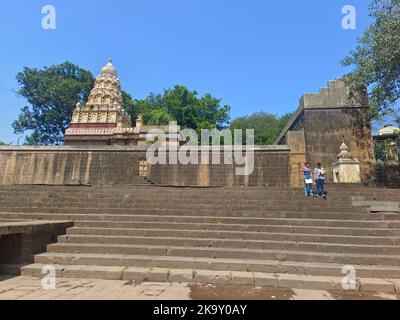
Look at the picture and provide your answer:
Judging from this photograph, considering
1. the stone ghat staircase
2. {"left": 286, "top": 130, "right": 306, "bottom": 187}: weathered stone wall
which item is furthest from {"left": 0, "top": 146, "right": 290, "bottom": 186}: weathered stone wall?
the stone ghat staircase

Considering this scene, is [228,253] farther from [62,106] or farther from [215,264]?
[62,106]

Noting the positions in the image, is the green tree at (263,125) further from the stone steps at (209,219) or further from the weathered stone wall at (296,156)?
the stone steps at (209,219)

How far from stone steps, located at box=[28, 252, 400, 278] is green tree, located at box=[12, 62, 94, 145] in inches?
1121

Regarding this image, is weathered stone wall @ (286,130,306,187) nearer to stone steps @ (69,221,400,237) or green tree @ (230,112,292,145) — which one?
stone steps @ (69,221,400,237)

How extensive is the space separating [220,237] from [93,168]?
11026 millimetres

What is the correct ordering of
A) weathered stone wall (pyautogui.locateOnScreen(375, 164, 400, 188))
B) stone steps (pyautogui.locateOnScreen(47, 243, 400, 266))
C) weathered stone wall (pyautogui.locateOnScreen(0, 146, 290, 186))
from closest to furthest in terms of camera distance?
stone steps (pyautogui.locateOnScreen(47, 243, 400, 266)), weathered stone wall (pyautogui.locateOnScreen(375, 164, 400, 188)), weathered stone wall (pyautogui.locateOnScreen(0, 146, 290, 186))

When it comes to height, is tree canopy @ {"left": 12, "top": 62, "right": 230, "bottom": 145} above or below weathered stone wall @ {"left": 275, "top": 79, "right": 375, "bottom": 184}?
above

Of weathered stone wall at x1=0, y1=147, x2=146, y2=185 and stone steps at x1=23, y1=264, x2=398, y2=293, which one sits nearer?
stone steps at x1=23, y1=264, x2=398, y2=293

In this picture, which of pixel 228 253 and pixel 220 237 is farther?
pixel 220 237

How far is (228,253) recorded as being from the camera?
535cm

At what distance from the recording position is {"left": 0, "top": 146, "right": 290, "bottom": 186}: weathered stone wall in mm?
14203

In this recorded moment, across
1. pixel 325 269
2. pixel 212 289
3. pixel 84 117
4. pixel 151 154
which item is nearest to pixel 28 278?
pixel 212 289

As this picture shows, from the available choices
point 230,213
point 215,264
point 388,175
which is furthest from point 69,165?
point 388,175
